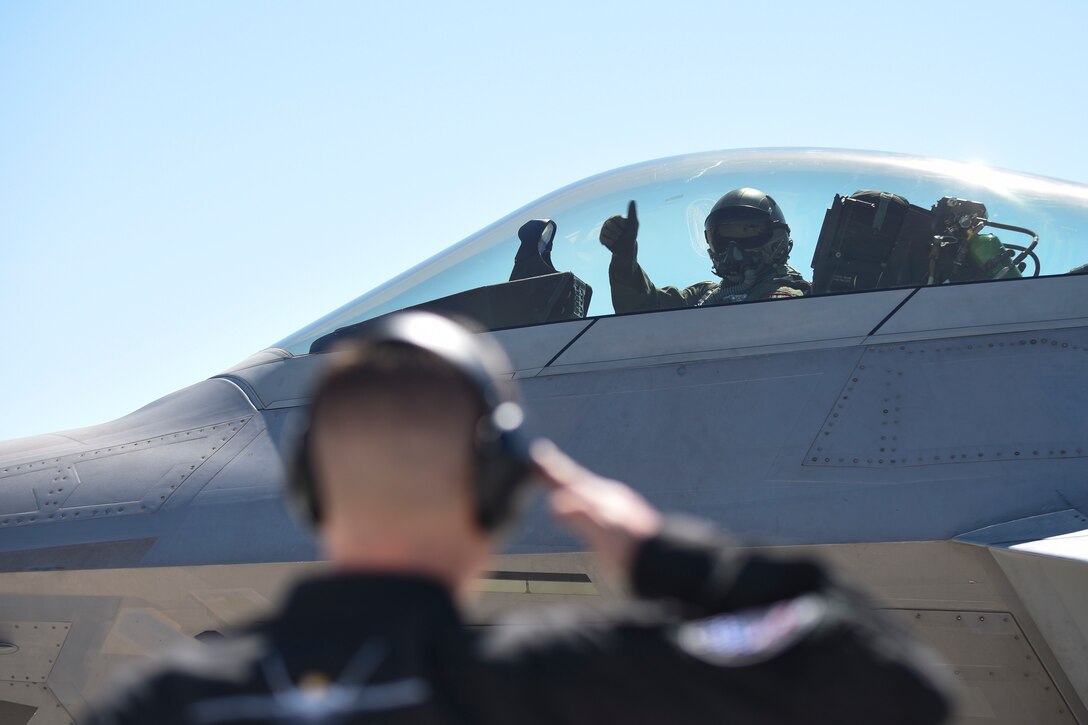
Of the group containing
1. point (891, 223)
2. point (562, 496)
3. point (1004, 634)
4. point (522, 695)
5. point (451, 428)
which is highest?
point (451, 428)

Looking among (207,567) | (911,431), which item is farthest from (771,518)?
(207,567)

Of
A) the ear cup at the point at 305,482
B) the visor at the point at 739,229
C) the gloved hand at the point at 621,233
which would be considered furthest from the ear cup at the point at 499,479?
the visor at the point at 739,229

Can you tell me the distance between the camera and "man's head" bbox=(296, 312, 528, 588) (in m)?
1.31

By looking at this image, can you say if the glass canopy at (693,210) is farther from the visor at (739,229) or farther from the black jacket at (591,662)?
the black jacket at (591,662)

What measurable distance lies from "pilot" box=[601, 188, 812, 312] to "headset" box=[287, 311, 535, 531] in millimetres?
4038

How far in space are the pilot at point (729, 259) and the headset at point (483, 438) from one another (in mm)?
4038

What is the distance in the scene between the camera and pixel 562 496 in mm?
1385

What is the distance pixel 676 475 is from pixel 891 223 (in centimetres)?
200

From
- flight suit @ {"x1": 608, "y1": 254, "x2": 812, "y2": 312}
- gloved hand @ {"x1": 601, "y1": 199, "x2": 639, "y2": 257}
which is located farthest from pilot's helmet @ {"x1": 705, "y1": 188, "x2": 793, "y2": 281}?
gloved hand @ {"x1": 601, "y1": 199, "x2": 639, "y2": 257}

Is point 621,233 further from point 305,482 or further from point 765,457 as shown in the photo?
point 305,482

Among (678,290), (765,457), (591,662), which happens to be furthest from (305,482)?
(678,290)

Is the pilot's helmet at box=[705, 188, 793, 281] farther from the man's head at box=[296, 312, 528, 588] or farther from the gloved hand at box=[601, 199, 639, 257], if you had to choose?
the man's head at box=[296, 312, 528, 588]

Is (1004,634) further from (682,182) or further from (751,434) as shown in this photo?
(682,182)

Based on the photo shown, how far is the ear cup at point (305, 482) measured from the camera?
4.62ft
